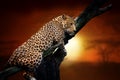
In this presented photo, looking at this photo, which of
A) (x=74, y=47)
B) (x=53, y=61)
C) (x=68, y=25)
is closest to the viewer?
(x=53, y=61)

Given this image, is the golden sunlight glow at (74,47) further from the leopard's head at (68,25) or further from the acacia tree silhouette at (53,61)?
the acacia tree silhouette at (53,61)

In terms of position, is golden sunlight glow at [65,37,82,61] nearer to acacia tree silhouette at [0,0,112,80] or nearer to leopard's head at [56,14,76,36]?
leopard's head at [56,14,76,36]

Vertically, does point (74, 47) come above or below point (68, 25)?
below

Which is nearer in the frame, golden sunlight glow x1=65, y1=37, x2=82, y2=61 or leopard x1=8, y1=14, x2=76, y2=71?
leopard x1=8, y1=14, x2=76, y2=71

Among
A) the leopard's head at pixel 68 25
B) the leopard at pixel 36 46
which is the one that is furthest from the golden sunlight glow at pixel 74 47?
the leopard at pixel 36 46

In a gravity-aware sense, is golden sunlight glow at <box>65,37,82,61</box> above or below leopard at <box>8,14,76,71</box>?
below

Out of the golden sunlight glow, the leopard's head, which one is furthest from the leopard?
the golden sunlight glow

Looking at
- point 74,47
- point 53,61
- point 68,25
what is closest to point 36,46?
point 53,61

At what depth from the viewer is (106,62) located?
8789 mm

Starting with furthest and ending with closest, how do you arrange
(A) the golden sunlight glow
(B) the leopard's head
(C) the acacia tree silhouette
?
(A) the golden sunlight glow, (B) the leopard's head, (C) the acacia tree silhouette

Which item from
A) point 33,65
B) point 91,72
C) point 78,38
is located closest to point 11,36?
point 78,38

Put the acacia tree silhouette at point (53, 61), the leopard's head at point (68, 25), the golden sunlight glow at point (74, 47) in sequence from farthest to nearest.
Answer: the golden sunlight glow at point (74, 47) < the leopard's head at point (68, 25) < the acacia tree silhouette at point (53, 61)

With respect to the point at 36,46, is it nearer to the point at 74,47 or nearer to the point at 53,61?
the point at 53,61

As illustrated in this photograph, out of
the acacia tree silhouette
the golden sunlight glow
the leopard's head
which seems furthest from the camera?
the golden sunlight glow
